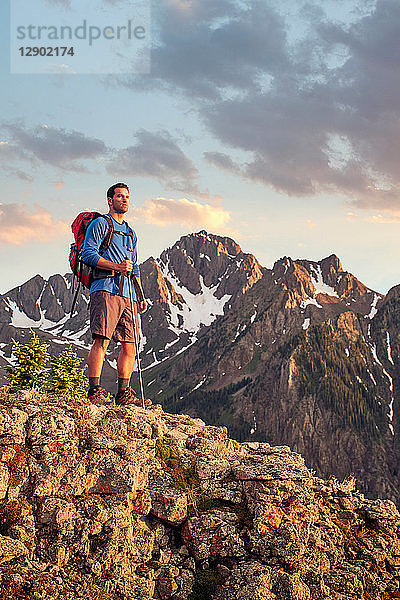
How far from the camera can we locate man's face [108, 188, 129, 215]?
1186 centimetres

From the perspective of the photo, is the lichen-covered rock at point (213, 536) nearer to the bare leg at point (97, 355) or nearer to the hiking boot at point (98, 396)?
the hiking boot at point (98, 396)

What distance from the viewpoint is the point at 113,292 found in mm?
11531

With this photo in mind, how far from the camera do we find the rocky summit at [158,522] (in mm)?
6914

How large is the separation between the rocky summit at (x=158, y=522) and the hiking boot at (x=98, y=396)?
3.42 feet

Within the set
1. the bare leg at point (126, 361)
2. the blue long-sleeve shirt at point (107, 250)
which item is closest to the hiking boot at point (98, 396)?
the bare leg at point (126, 361)

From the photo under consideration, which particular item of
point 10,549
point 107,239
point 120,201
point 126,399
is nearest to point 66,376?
point 126,399

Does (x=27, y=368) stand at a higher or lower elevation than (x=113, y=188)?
lower

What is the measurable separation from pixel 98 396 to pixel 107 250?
3752 mm

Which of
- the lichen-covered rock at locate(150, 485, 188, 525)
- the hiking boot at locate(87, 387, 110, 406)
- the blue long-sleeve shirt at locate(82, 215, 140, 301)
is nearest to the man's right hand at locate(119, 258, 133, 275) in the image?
the blue long-sleeve shirt at locate(82, 215, 140, 301)

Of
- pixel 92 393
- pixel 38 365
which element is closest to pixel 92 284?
pixel 92 393

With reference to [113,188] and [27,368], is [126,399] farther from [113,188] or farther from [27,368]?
[27,368]

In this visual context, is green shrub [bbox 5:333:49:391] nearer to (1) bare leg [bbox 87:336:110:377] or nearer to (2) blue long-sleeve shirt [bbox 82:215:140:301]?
(1) bare leg [bbox 87:336:110:377]

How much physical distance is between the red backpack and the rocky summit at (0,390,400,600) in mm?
3231

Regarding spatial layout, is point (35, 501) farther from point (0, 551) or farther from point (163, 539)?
point (163, 539)
